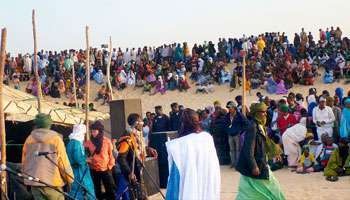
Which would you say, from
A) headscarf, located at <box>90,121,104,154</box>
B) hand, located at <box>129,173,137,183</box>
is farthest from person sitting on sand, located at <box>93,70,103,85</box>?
hand, located at <box>129,173,137,183</box>

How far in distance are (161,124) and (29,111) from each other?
10.6ft

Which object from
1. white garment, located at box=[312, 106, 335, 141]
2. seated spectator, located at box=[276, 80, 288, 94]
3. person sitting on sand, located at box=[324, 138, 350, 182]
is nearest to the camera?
person sitting on sand, located at box=[324, 138, 350, 182]

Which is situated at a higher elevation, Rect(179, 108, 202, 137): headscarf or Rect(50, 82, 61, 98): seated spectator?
Rect(179, 108, 202, 137): headscarf

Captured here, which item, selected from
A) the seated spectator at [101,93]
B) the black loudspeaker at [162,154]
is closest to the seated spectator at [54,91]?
the seated spectator at [101,93]

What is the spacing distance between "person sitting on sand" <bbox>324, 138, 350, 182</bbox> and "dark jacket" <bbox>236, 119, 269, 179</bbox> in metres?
5.30

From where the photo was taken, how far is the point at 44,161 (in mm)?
7246

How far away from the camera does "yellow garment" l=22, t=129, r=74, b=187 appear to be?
7223mm

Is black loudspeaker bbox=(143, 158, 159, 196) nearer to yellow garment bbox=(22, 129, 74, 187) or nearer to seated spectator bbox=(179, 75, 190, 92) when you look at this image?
yellow garment bbox=(22, 129, 74, 187)

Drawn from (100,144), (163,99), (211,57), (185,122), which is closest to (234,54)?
(211,57)

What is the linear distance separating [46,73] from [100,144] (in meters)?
22.8

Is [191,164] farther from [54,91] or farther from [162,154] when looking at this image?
[54,91]

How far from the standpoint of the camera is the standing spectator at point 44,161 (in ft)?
23.7

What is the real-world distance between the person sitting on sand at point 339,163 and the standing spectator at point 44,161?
20.1ft

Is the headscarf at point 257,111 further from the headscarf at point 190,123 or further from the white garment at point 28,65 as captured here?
the white garment at point 28,65
